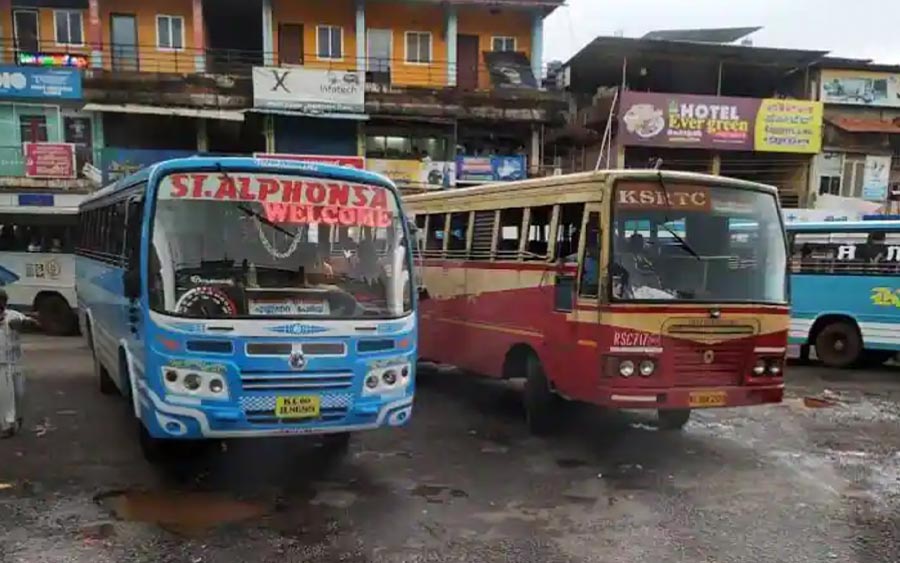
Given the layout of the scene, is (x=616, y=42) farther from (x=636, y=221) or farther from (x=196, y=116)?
(x=636, y=221)

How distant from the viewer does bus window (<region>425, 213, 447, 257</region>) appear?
33.2ft

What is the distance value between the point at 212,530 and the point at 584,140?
27675mm

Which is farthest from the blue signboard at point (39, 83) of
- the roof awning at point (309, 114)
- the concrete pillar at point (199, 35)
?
the roof awning at point (309, 114)

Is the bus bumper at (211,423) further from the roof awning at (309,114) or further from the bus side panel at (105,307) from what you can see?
the roof awning at (309,114)

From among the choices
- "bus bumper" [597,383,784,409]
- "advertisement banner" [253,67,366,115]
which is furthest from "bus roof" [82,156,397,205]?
"advertisement banner" [253,67,366,115]

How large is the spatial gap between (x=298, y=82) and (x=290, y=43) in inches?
148

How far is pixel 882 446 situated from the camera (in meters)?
7.68

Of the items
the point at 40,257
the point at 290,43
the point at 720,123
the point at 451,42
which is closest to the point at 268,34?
the point at 290,43

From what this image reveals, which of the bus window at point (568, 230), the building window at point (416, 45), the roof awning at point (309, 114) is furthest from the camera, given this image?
the building window at point (416, 45)

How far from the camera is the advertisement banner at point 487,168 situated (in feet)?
83.6

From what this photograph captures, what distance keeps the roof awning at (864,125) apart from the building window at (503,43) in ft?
43.5

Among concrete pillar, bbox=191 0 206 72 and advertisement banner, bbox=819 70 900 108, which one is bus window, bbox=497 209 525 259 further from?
advertisement banner, bbox=819 70 900 108

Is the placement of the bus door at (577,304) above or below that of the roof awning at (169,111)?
below

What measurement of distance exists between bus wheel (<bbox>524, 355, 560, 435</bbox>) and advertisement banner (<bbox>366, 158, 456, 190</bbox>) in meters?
17.6
